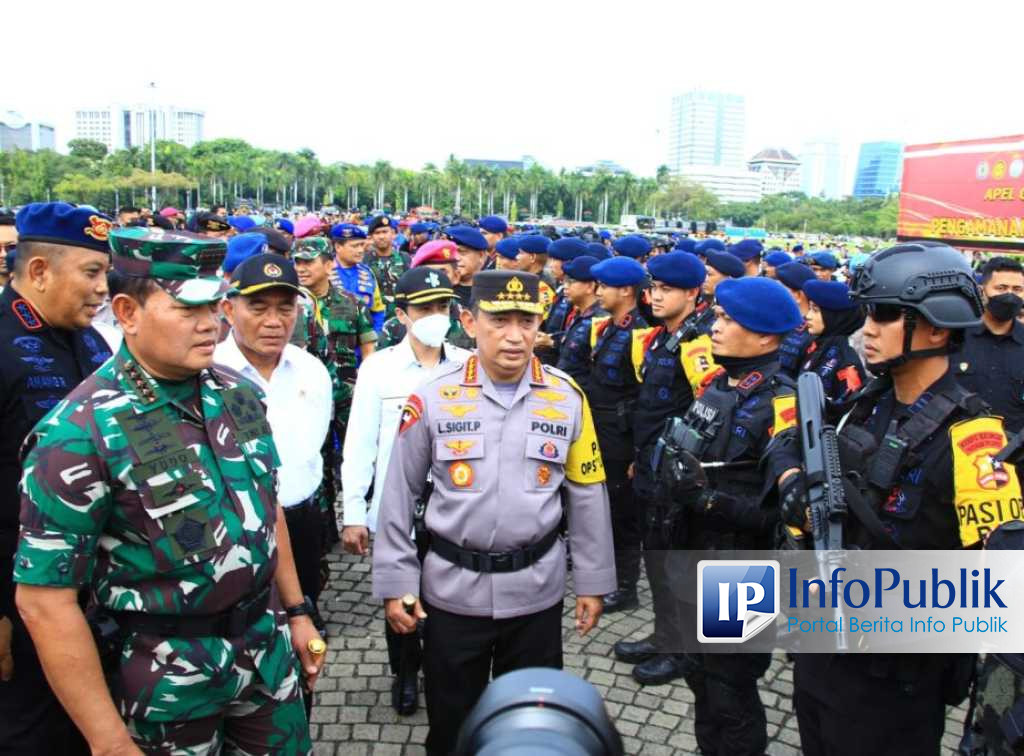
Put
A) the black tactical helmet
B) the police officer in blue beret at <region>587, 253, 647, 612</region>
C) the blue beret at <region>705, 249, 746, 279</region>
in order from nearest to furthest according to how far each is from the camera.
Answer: the black tactical helmet < the police officer in blue beret at <region>587, 253, 647, 612</region> < the blue beret at <region>705, 249, 746, 279</region>

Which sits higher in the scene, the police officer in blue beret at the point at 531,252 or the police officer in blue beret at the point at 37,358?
the police officer in blue beret at the point at 531,252

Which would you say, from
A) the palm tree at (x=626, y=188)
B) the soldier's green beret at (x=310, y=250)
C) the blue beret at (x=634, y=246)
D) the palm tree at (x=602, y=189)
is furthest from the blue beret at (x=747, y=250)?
the palm tree at (x=626, y=188)

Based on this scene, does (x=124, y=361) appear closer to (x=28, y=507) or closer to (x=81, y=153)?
(x=28, y=507)

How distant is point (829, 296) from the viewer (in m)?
5.98

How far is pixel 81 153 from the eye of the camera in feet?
269

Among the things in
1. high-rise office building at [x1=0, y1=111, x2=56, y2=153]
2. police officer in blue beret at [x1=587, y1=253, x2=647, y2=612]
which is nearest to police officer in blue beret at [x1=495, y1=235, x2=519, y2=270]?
police officer in blue beret at [x1=587, y1=253, x2=647, y2=612]

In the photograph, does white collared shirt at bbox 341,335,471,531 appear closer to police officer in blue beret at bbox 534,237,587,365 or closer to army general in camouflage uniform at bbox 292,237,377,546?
army general in camouflage uniform at bbox 292,237,377,546

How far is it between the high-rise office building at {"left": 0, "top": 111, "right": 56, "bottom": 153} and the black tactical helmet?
192 meters

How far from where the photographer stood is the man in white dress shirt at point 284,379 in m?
3.44

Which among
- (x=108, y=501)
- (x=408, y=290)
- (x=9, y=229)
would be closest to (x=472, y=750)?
(x=108, y=501)

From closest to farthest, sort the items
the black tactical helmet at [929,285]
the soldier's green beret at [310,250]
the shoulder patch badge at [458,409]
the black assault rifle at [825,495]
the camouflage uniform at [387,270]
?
1. the black assault rifle at [825,495]
2. the black tactical helmet at [929,285]
3. the shoulder patch badge at [458,409]
4. the soldier's green beret at [310,250]
5. the camouflage uniform at [387,270]

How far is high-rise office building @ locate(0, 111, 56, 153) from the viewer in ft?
534

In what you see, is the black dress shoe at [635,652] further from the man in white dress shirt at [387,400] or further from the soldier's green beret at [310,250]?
the soldier's green beret at [310,250]
